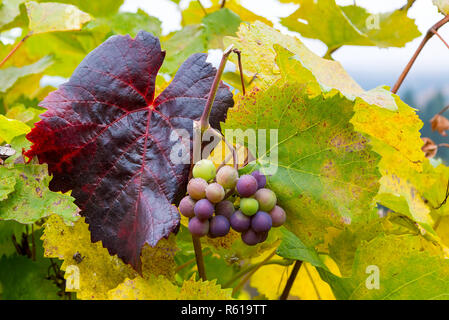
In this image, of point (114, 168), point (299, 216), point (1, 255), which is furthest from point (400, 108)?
point (1, 255)

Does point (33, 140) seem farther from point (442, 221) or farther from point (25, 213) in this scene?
point (442, 221)

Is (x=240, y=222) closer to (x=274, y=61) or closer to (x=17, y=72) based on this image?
(x=274, y=61)

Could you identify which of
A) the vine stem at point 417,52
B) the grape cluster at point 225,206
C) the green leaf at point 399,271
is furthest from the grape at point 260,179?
the vine stem at point 417,52

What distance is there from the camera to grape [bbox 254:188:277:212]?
0.32 m

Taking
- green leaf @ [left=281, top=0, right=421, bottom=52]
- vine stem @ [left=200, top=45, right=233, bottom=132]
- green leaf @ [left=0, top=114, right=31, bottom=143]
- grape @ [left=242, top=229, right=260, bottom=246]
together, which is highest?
green leaf @ [left=281, top=0, right=421, bottom=52]

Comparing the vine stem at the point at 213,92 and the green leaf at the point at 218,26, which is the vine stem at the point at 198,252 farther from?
the green leaf at the point at 218,26

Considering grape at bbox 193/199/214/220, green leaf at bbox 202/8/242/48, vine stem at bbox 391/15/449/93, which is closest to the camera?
grape at bbox 193/199/214/220

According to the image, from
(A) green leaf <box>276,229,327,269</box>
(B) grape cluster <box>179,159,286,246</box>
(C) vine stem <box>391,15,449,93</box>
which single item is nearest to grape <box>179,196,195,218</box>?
(B) grape cluster <box>179,159,286,246</box>

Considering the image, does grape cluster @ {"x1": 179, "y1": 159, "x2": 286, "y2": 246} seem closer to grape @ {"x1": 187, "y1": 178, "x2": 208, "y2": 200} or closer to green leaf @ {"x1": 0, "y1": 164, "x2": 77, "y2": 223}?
grape @ {"x1": 187, "y1": 178, "x2": 208, "y2": 200}

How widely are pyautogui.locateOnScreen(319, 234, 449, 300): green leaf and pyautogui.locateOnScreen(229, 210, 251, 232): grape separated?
4.8 inches

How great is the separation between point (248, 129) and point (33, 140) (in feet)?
0.54

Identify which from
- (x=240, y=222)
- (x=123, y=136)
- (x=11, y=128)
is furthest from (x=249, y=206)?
(x=11, y=128)

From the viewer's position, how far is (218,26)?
2.03 ft

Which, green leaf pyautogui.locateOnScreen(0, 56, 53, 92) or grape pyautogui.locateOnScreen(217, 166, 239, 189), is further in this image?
green leaf pyautogui.locateOnScreen(0, 56, 53, 92)
